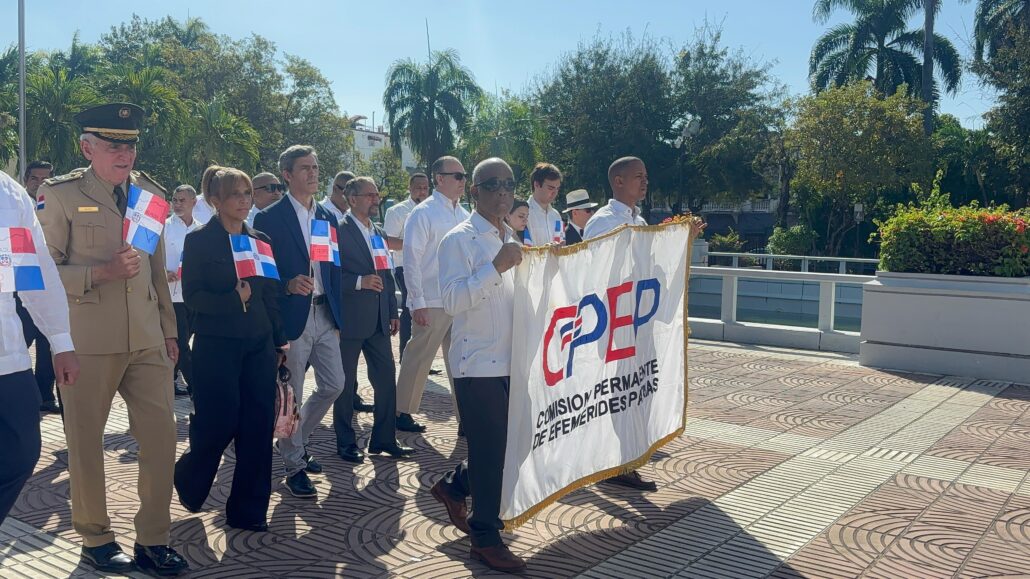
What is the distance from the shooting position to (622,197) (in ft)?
19.5

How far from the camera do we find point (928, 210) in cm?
1091

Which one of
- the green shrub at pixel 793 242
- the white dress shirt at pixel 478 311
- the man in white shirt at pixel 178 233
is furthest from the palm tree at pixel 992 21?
the white dress shirt at pixel 478 311

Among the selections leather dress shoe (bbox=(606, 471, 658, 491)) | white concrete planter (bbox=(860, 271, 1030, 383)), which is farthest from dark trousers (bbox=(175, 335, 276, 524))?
white concrete planter (bbox=(860, 271, 1030, 383))

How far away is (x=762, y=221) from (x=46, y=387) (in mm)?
48665

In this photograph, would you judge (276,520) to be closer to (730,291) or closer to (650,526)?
(650,526)

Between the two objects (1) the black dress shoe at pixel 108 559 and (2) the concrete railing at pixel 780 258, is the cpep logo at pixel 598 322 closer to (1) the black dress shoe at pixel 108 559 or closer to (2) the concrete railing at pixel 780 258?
(1) the black dress shoe at pixel 108 559

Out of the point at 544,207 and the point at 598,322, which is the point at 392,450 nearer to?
the point at 598,322

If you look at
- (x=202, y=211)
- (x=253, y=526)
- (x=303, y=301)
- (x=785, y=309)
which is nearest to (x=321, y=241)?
(x=303, y=301)

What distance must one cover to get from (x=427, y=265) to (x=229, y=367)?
212 cm

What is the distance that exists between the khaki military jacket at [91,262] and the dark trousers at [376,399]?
2101 mm

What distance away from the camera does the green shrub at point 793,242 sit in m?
34.5

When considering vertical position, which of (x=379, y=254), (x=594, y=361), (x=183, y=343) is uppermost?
(x=379, y=254)

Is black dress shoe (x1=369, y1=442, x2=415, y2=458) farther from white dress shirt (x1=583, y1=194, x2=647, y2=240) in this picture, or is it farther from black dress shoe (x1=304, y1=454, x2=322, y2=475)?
white dress shirt (x1=583, y1=194, x2=647, y2=240)

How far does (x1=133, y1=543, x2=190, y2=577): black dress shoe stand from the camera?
414 centimetres
